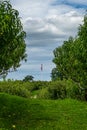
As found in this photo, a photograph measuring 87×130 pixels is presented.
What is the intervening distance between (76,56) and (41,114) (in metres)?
18.9

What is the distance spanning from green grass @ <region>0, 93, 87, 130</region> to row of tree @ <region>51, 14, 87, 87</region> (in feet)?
27.9

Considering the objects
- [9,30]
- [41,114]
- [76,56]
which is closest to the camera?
[9,30]

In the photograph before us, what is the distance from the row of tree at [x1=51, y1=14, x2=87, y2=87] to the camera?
54156 millimetres

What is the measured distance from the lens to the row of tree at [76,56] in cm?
5416

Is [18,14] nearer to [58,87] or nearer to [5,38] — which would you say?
[5,38]

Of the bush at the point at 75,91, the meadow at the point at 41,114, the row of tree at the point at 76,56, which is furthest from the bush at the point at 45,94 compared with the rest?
the meadow at the point at 41,114

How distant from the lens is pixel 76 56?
57750mm

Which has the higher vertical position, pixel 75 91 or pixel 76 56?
pixel 76 56

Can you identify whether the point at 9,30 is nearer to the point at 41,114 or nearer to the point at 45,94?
the point at 41,114

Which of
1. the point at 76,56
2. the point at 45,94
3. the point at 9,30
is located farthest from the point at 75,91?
the point at 9,30

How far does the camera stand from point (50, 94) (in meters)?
90.4

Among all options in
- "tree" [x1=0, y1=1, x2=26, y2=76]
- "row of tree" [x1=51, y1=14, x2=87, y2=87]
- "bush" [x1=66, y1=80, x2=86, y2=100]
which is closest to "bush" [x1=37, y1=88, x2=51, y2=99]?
"row of tree" [x1=51, y1=14, x2=87, y2=87]

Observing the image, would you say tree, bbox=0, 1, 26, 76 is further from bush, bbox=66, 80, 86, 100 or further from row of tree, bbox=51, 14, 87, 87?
bush, bbox=66, 80, 86, 100

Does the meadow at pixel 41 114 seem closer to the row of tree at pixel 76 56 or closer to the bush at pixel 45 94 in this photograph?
the row of tree at pixel 76 56
